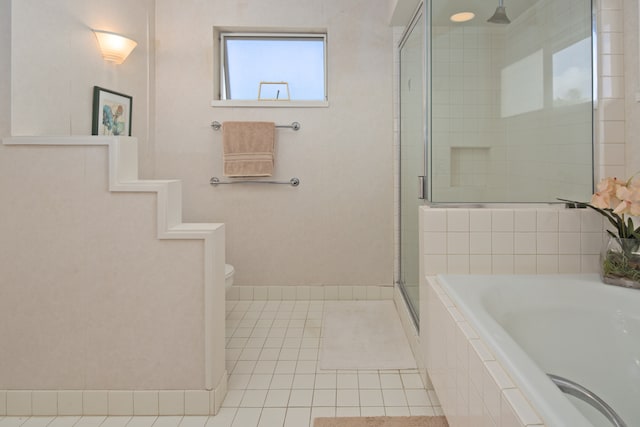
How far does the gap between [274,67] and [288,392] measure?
2.38 meters

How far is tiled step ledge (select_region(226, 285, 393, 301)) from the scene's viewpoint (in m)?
3.20

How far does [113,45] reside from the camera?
2424mm

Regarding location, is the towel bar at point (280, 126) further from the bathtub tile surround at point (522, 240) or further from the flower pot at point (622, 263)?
the flower pot at point (622, 263)

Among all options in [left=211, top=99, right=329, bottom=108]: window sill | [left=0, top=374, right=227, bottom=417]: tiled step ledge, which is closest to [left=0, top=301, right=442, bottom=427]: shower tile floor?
[left=0, top=374, right=227, bottom=417]: tiled step ledge

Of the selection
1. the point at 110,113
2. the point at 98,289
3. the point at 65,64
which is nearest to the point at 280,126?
the point at 110,113

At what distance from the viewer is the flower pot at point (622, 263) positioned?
158 centimetres

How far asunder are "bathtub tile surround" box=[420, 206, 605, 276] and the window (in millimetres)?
1853

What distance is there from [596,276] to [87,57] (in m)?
2.68

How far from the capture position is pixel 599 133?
6.03 feet

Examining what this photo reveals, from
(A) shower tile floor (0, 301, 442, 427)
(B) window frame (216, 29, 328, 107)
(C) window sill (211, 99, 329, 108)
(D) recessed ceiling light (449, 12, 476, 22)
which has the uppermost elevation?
(B) window frame (216, 29, 328, 107)

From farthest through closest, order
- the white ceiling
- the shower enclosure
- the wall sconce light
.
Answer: the wall sconce light < the white ceiling < the shower enclosure

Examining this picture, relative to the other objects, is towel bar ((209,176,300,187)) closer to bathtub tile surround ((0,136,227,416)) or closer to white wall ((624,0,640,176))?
bathtub tile surround ((0,136,227,416))

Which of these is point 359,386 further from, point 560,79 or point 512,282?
point 560,79

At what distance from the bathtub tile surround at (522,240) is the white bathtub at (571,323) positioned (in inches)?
3.6
